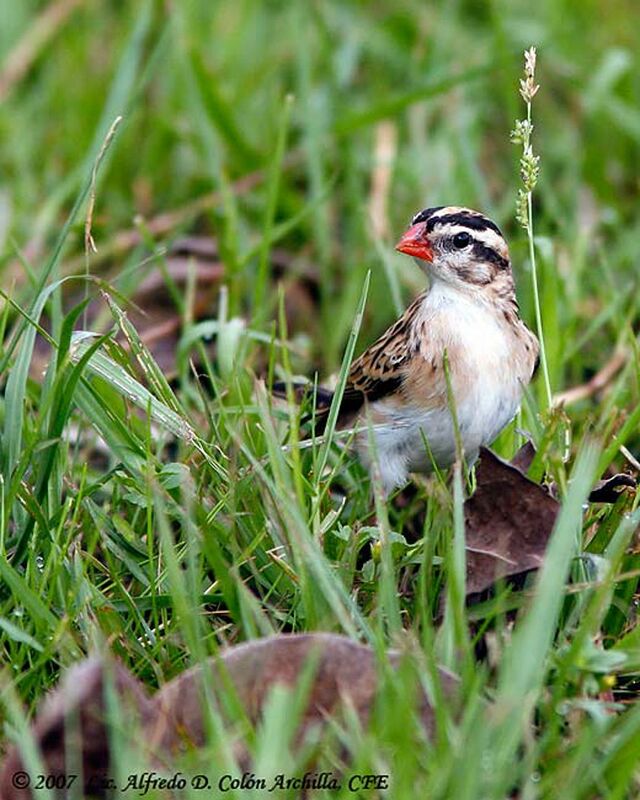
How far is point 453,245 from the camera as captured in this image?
4.51 metres

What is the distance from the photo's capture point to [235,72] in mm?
7438

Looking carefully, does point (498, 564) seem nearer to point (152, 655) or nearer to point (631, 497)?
point (631, 497)

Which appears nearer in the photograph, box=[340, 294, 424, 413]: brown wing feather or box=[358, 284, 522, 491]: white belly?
box=[358, 284, 522, 491]: white belly

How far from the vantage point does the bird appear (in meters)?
4.28

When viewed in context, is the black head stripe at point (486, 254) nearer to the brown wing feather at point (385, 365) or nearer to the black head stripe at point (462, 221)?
the black head stripe at point (462, 221)

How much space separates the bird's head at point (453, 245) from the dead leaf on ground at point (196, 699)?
176cm

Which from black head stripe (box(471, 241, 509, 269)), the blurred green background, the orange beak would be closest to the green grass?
the blurred green background

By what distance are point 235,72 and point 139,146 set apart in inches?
28.1

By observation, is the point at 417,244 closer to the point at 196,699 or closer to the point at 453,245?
the point at 453,245

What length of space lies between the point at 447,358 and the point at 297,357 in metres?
→ 1.63

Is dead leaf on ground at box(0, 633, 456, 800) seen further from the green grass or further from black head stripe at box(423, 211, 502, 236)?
black head stripe at box(423, 211, 502, 236)

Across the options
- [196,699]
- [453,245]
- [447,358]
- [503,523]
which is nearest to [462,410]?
[447,358]

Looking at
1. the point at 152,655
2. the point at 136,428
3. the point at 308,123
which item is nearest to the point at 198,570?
the point at 152,655

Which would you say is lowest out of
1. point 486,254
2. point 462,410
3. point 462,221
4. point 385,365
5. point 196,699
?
point 196,699
